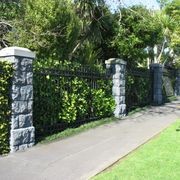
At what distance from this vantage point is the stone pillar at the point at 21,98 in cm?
841

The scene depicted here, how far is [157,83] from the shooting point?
60.7 ft

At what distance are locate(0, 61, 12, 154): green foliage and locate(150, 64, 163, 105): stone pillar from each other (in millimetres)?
11065

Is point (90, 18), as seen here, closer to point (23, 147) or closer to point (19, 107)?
point (19, 107)

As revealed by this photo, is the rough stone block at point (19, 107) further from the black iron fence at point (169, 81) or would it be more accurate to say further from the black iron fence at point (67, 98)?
the black iron fence at point (169, 81)

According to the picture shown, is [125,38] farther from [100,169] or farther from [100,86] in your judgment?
[100,169]

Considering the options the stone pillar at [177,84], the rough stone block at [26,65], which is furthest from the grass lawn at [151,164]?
the stone pillar at [177,84]

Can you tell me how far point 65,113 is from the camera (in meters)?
10.6

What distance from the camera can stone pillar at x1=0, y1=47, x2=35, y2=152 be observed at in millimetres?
8414

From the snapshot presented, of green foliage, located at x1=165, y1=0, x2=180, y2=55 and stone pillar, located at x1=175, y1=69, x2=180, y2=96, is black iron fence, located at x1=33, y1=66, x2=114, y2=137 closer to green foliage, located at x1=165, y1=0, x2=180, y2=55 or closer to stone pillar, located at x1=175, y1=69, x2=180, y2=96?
stone pillar, located at x1=175, y1=69, x2=180, y2=96

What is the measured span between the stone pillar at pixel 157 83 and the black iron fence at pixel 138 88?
1.03 ft

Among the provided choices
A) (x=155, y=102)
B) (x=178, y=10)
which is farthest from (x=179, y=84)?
(x=155, y=102)

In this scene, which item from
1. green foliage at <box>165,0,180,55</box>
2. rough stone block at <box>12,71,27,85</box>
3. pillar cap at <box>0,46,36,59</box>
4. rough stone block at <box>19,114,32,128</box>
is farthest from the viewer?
green foliage at <box>165,0,180,55</box>

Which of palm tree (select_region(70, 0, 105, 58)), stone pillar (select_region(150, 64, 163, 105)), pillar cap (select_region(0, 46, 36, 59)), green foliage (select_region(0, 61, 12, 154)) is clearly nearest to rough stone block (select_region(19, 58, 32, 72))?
pillar cap (select_region(0, 46, 36, 59))

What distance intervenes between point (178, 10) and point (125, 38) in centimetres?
1253
